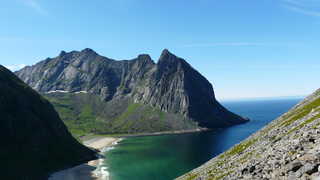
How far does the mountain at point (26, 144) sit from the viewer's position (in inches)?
5964

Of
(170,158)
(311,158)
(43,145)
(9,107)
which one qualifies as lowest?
(170,158)

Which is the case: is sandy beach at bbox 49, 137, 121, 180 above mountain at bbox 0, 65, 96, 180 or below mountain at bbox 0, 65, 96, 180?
below

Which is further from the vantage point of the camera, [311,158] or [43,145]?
[43,145]

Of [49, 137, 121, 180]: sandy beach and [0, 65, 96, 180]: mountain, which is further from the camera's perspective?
[0, 65, 96, 180]: mountain

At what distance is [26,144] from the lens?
170625 mm

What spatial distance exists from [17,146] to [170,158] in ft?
306

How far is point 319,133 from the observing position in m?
29.1

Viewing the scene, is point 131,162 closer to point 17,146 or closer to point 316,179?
point 17,146

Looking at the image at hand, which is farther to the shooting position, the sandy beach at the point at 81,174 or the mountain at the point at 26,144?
the mountain at the point at 26,144

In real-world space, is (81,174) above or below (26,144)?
below

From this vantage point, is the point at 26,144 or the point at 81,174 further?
the point at 26,144

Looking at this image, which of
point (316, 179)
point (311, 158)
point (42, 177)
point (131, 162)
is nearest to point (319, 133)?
point (311, 158)

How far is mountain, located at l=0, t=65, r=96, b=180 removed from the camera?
151488 millimetres

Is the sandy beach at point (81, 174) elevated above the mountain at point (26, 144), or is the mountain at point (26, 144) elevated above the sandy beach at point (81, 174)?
the mountain at point (26, 144)
